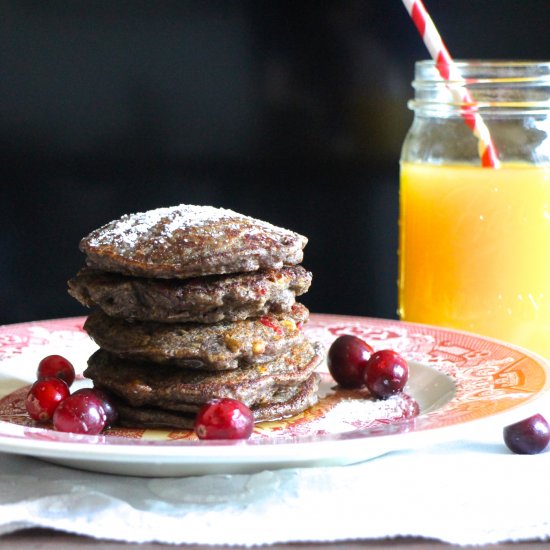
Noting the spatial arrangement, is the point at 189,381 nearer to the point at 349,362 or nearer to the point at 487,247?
the point at 349,362

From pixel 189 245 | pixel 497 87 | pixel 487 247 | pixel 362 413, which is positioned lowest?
pixel 362 413

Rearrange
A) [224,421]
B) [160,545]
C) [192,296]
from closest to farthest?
1. [160,545]
2. [224,421]
3. [192,296]

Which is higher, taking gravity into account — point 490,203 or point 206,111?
point 206,111

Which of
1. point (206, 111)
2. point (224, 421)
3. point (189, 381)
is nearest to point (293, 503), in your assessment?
point (224, 421)

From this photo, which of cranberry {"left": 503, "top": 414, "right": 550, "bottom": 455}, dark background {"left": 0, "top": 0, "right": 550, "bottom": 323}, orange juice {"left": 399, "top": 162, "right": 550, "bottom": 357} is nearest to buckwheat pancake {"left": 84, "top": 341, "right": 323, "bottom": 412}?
cranberry {"left": 503, "top": 414, "right": 550, "bottom": 455}

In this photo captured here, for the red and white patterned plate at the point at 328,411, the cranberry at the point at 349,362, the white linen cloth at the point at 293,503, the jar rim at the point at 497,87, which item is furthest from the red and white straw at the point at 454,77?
the white linen cloth at the point at 293,503

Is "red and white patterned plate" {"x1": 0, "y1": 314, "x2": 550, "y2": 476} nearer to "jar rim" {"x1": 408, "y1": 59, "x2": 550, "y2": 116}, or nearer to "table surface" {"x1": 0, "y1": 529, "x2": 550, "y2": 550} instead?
"table surface" {"x1": 0, "y1": 529, "x2": 550, "y2": 550}

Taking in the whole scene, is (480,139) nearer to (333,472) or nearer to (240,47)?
(240,47)
